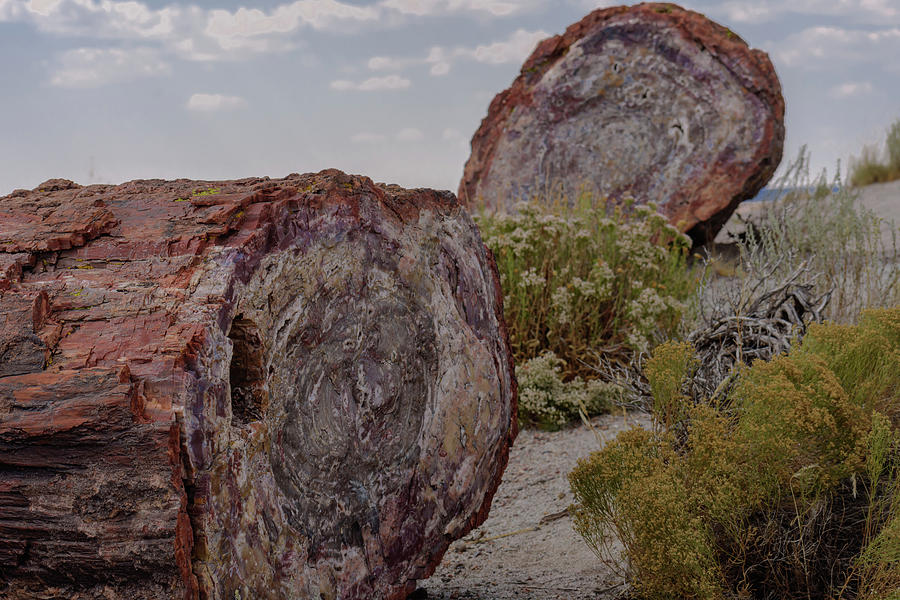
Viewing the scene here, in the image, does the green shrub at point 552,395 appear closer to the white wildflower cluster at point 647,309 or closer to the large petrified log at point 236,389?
the white wildflower cluster at point 647,309

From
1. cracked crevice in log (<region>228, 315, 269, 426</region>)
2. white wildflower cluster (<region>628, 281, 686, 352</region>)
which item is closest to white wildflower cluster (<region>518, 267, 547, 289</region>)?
white wildflower cluster (<region>628, 281, 686, 352</region>)

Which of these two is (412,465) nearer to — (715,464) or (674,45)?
(715,464)

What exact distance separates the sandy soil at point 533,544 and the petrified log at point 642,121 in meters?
3.61

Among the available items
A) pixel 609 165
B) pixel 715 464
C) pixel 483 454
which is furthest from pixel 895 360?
pixel 609 165

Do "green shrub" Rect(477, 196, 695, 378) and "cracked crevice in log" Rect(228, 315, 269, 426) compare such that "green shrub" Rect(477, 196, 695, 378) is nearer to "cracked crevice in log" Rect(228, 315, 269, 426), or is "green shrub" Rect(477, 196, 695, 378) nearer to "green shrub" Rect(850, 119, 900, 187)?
"cracked crevice in log" Rect(228, 315, 269, 426)

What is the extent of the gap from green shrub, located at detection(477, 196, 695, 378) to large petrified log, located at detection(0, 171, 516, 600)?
2.53 meters

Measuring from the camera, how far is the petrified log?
7.89 metres

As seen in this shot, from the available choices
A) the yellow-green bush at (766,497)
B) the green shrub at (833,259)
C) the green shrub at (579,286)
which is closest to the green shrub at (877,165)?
the green shrub at (833,259)

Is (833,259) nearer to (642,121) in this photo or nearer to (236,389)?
(642,121)

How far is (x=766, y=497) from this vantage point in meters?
2.72

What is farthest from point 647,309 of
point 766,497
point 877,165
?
point 877,165

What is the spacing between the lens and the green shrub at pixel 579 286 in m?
5.41

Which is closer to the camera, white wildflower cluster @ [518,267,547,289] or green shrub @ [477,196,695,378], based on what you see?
white wildflower cluster @ [518,267,547,289]

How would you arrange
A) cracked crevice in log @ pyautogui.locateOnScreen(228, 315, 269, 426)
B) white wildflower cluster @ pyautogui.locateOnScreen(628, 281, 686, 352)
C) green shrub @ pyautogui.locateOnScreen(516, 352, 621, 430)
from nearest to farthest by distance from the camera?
cracked crevice in log @ pyautogui.locateOnScreen(228, 315, 269, 426)
green shrub @ pyautogui.locateOnScreen(516, 352, 621, 430)
white wildflower cluster @ pyautogui.locateOnScreen(628, 281, 686, 352)
